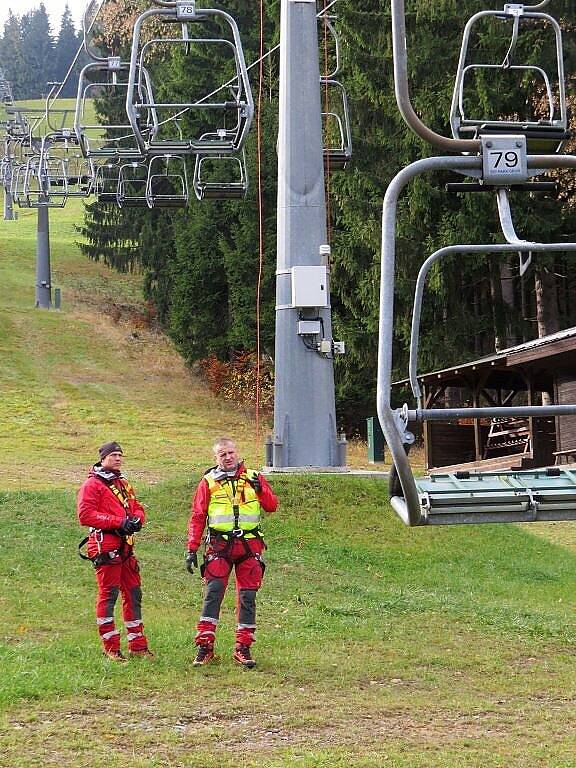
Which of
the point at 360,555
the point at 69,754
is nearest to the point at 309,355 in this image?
the point at 360,555

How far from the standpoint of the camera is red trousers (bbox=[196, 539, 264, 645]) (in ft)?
28.7

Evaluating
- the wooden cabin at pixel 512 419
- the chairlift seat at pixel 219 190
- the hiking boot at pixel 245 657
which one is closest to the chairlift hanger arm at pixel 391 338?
the hiking boot at pixel 245 657

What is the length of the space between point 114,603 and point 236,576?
0.93 m

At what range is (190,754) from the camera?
260 inches

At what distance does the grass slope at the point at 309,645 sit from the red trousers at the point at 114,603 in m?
0.17

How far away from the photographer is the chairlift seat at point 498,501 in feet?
19.8

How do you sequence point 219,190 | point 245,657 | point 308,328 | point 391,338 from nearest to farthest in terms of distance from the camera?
point 391,338, point 245,657, point 219,190, point 308,328

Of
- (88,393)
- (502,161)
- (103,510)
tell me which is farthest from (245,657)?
(88,393)

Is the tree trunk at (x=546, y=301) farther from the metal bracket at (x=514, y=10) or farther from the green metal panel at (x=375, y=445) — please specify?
the metal bracket at (x=514, y=10)

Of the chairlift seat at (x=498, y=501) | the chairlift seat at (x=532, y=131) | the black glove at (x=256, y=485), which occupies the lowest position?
the black glove at (x=256, y=485)

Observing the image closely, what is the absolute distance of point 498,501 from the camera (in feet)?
20.1

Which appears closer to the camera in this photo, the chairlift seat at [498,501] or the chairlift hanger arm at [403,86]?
the chairlift hanger arm at [403,86]

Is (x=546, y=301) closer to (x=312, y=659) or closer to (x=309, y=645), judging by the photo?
(x=309, y=645)

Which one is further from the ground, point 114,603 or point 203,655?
point 114,603
